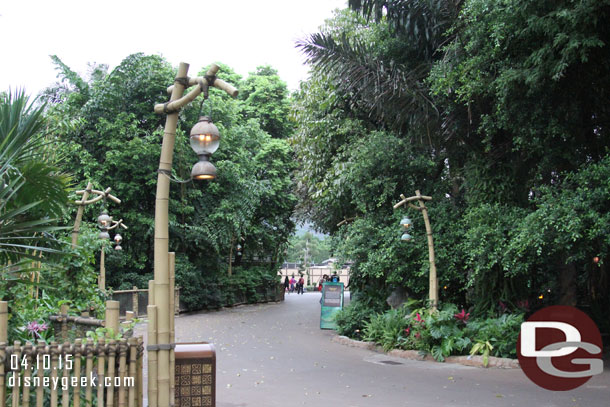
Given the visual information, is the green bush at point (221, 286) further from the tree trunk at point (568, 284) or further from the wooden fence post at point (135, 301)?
the tree trunk at point (568, 284)

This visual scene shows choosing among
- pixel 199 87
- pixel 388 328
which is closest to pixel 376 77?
pixel 388 328

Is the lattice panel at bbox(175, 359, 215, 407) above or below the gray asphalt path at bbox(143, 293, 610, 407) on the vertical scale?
above

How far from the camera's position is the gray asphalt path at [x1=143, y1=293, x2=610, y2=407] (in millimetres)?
8547

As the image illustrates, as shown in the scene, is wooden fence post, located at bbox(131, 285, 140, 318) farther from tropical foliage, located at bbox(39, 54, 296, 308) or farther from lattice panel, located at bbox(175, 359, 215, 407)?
lattice panel, located at bbox(175, 359, 215, 407)

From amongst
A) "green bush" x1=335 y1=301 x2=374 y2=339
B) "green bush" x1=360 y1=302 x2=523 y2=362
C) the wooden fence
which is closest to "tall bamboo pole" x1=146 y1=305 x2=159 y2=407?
the wooden fence

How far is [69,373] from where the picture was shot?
549 cm

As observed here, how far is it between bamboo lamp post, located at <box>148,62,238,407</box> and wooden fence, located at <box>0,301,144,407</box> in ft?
0.86

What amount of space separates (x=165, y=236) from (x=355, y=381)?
585 centimetres

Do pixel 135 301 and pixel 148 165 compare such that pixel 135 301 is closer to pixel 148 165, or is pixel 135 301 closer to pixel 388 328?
pixel 148 165

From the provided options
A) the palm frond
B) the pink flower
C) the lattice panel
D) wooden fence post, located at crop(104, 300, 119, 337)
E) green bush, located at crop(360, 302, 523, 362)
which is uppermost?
the palm frond

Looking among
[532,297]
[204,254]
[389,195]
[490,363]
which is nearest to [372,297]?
[389,195]

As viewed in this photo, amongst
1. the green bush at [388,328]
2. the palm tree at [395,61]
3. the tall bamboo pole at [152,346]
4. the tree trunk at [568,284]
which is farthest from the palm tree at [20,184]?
the tree trunk at [568,284]

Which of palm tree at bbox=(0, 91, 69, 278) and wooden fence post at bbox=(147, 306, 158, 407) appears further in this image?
palm tree at bbox=(0, 91, 69, 278)

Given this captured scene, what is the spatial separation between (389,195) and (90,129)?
53.0 feet
